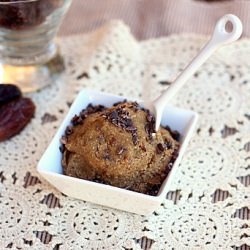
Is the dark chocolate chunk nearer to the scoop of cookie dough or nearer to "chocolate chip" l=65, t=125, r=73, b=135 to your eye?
the scoop of cookie dough

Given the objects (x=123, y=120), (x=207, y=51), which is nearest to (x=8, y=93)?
(x=123, y=120)

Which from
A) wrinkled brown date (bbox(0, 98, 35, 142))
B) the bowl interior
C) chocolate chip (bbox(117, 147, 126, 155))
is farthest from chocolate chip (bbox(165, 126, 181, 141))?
wrinkled brown date (bbox(0, 98, 35, 142))

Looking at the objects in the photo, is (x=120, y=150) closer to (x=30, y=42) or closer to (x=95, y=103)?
(x=95, y=103)

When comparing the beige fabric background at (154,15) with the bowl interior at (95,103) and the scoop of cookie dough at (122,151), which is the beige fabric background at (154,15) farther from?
the scoop of cookie dough at (122,151)

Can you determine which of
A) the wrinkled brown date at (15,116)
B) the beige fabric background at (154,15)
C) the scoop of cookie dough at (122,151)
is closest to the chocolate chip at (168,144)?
the scoop of cookie dough at (122,151)

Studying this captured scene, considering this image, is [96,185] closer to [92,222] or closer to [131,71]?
[92,222]

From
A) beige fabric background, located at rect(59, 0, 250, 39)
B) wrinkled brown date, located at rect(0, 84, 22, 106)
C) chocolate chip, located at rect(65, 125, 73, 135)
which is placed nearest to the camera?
chocolate chip, located at rect(65, 125, 73, 135)

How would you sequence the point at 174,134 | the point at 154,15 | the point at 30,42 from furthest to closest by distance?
the point at 154,15 → the point at 30,42 → the point at 174,134
